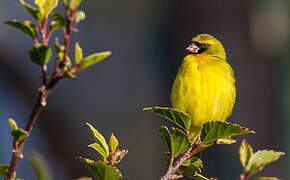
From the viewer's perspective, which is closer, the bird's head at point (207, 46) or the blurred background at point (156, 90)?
the bird's head at point (207, 46)

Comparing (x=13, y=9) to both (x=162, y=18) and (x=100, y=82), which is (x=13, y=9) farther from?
(x=162, y=18)

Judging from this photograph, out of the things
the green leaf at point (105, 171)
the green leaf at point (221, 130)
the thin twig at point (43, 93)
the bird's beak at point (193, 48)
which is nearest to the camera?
the thin twig at point (43, 93)

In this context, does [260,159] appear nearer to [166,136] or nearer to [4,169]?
[166,136]

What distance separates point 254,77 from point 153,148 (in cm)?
183

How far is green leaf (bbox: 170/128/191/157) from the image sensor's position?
111cm

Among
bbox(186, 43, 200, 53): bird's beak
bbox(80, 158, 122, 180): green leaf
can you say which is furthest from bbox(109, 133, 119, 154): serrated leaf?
bbox(186, 43, 200, 53): bird's beak

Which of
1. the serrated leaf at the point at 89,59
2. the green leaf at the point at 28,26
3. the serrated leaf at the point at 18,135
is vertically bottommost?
the serrated leaf at the point at 18,135

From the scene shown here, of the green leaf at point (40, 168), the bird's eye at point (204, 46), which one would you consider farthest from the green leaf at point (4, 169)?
the bird's eye at point (204, 46)

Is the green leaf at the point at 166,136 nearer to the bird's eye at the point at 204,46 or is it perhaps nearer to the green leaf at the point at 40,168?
the green leaf at the point at 40,168

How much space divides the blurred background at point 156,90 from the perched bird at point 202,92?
2.42m

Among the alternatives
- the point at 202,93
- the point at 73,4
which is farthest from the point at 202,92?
the point at 73,4

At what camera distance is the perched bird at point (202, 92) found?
2.27 m

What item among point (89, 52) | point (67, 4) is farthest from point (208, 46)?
point (89, 52)

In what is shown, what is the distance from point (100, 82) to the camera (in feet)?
21.3
